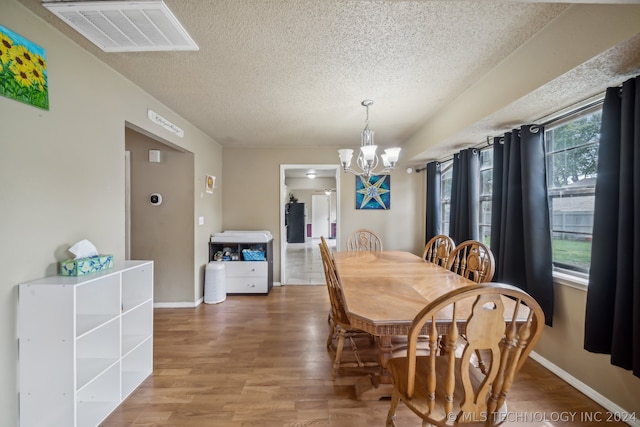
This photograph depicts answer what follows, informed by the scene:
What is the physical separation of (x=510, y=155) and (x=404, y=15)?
161cm

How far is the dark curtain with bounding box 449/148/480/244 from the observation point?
2.87m

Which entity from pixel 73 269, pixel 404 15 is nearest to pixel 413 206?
pixel 404 15

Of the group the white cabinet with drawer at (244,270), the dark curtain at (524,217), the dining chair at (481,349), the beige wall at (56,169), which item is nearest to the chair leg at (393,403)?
the dining chair at (481,349)

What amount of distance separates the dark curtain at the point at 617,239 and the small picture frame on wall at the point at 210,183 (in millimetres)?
3968

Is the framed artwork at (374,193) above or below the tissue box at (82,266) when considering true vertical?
above

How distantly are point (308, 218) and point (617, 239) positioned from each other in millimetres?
9252

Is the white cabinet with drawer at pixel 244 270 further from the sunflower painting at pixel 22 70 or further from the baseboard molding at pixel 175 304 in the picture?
the sunflower painting at pixel 22 70

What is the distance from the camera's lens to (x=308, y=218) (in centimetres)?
1045

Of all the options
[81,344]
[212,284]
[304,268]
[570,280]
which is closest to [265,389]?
[81,344]

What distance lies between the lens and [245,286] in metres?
3.73

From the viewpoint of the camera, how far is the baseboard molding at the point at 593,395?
57.5 inches

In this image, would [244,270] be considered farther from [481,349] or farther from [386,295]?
[481,349]

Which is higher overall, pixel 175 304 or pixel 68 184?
pixel 68 184

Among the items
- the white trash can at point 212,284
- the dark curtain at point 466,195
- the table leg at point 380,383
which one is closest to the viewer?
the table leg at point 380,383
